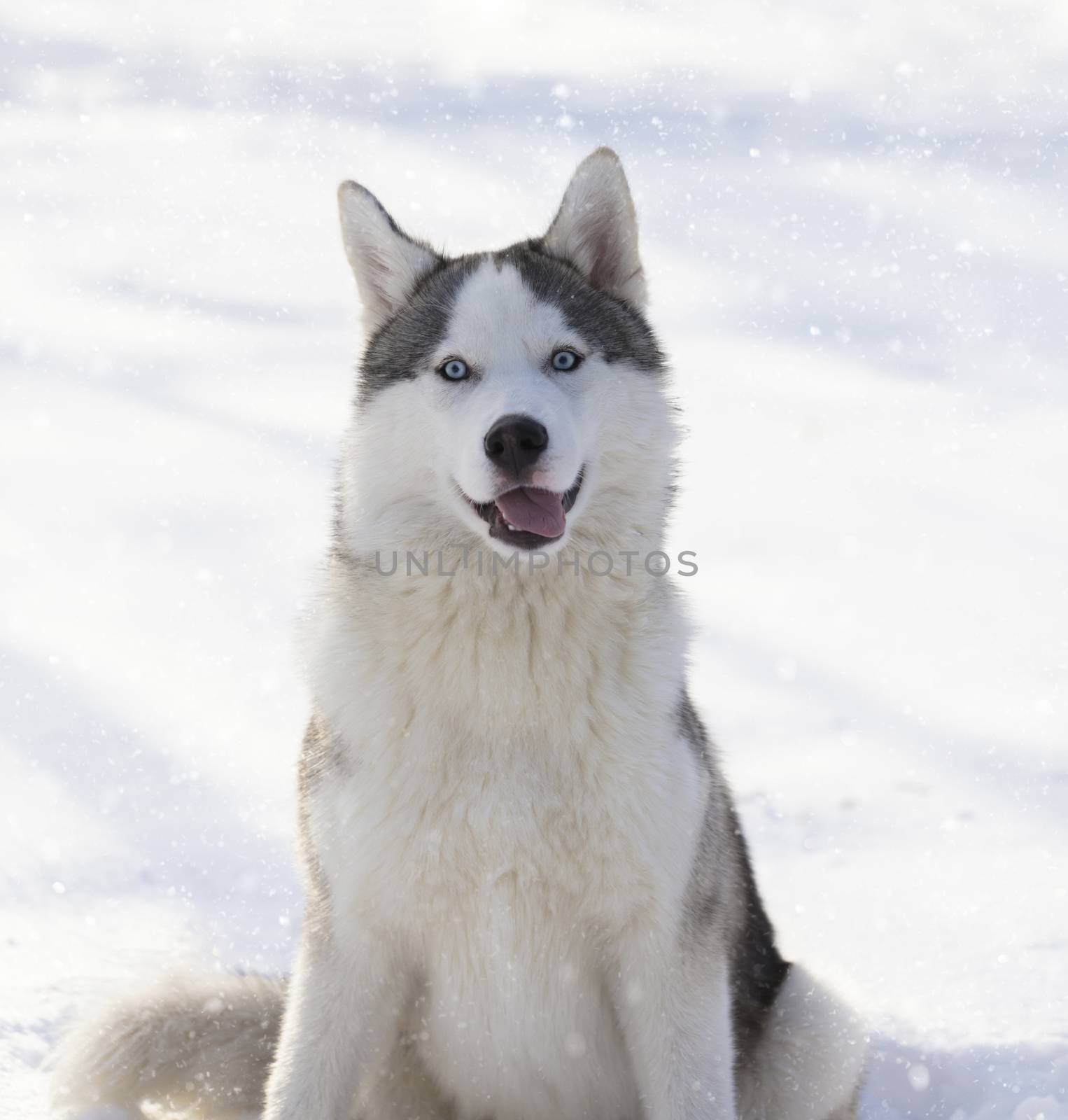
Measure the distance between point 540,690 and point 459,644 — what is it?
0.25 m

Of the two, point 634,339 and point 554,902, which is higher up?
point 634,339

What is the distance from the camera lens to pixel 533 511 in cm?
304

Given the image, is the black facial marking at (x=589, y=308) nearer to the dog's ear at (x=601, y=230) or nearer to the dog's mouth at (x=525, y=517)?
the dog's ear at (x=601, y=230)

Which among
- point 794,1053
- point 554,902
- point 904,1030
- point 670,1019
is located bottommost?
point 904,1030

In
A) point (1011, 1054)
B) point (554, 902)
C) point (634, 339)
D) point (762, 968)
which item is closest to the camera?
point (554, 902)

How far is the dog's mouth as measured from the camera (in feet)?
9.91

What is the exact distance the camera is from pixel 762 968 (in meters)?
3.80

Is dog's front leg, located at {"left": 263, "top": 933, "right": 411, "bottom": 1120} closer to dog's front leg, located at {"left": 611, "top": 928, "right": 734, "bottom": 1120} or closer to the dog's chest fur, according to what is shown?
the dog's chest fur

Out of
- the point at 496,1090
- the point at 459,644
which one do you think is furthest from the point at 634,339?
the point at 496,1090

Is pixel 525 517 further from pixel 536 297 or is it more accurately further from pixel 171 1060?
pixel 171 1060

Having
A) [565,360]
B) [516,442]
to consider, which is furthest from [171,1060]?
[565,360]

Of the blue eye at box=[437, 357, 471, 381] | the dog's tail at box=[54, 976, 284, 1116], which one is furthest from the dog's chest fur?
the dog's tail at box=[54, 976, 284, 1116]

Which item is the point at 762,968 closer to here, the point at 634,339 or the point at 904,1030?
the point at 904,1030

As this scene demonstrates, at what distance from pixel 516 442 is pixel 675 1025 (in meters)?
1.55
